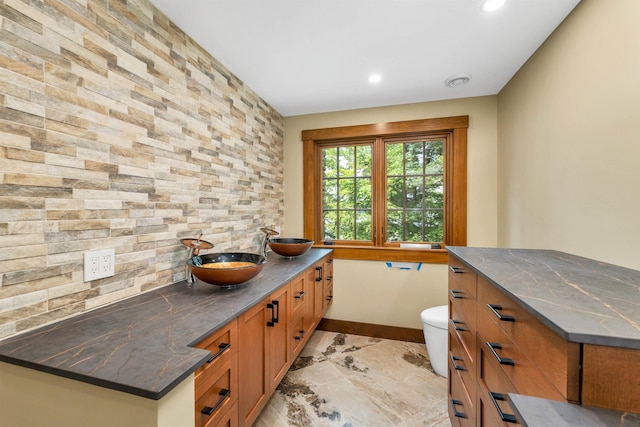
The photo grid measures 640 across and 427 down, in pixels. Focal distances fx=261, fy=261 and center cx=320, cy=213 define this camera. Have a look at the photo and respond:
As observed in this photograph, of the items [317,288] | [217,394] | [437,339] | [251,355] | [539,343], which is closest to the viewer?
[539,343]

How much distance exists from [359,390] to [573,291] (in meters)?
1.64

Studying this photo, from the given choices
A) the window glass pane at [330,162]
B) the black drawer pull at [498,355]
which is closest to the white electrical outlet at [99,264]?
the black drawer pull at [498,355]

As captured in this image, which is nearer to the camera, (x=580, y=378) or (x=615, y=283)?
(x=580, y=378)

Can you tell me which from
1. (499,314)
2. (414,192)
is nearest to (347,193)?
(414,192)

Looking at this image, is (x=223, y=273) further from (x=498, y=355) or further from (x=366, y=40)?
(x=366, y=40)

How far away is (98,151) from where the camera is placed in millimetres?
1168

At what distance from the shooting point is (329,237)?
10.1ft

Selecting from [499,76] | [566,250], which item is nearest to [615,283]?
[566,250]

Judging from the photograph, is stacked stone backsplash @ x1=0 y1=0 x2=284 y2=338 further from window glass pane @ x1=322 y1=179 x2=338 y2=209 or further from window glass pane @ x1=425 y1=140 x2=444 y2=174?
window glass pane @ x1=425 y1=140 x2=444 y2=174

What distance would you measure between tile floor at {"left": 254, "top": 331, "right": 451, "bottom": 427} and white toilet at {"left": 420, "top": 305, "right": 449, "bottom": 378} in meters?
0.09

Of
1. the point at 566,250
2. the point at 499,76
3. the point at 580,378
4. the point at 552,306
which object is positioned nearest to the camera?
the point at 580,378

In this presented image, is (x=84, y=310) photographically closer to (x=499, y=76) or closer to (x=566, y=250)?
(x=566, y=250)

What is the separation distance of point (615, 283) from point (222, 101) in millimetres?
2372

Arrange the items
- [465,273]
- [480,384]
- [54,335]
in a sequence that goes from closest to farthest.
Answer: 1. [54,335]
2. [480,384]
3. [465,273]
